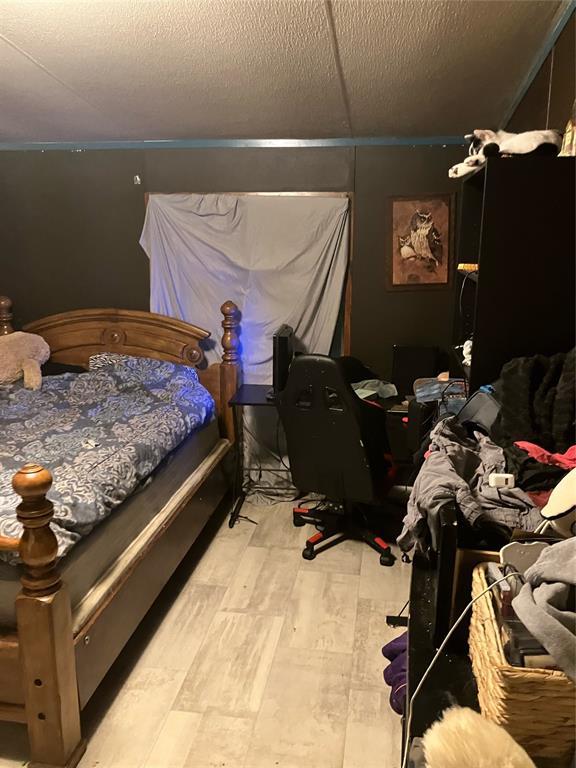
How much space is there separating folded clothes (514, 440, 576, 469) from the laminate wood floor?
1104mm

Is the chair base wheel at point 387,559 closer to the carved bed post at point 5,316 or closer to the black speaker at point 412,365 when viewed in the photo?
the black speaker at point 412,365

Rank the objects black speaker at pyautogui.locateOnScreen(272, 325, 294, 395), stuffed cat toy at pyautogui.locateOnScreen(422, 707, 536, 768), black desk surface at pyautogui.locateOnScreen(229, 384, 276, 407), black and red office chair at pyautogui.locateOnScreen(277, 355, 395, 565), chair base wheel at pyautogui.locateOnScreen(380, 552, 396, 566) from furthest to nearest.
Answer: black desk surface at pyautogui.locateOnScreen(229, 384, 276, 407) < black speaker at pyautogui.locateOnScreen(272, 325, 294, 395) < chair base wheel at pyautogui.locateOnScreen(380, 552, 396, 566) < black and red office chair at pyautogui.locateOnScreen(277, 355, 395, 565) < stuffed cat toy at pyautogui.locateOnScreen(422, 707, 536, 768)

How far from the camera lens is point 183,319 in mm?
3852

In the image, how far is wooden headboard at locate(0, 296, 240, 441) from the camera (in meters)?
3.65

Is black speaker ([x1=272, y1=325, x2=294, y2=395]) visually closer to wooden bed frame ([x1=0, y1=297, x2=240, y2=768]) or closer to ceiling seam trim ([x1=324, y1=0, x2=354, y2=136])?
wooden bed frame ([x1=0, y1=297, x2=240, y2=768])

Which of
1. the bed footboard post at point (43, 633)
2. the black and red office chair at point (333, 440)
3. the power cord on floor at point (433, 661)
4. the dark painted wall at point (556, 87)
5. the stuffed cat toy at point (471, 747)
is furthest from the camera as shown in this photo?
the black and red office chair at point (333, 440)

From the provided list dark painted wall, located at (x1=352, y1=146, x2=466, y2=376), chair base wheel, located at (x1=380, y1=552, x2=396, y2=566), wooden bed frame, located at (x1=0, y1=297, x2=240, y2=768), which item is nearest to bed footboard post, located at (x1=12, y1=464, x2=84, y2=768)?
wooden bed frame, located at (x1=0, y1=297, x2=240, y2=768)

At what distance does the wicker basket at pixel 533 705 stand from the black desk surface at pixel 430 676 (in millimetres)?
137

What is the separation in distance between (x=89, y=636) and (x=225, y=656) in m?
0.62

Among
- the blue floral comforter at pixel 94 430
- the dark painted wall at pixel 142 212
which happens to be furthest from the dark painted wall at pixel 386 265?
the blue floral comforter at pixel 94 430

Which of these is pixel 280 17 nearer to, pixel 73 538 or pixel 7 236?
pixel 73 538

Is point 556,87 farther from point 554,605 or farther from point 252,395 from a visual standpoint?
point 252,395

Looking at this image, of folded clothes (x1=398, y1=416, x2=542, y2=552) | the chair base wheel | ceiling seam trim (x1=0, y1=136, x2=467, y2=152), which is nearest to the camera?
folded clothes (x1=398, y1=416, x2=542, y2=552)

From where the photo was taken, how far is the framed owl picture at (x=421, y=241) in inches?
138
